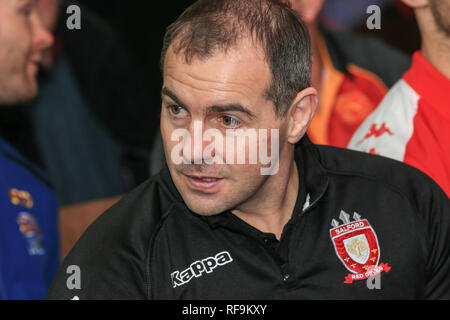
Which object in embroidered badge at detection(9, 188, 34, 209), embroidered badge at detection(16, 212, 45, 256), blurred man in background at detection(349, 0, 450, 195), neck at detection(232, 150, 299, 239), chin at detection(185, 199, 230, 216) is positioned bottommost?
embroidered badge at detection(16, 212, 45, 256)

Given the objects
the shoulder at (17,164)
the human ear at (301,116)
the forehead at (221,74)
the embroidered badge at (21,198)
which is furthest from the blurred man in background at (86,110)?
the forehead at (221,74)

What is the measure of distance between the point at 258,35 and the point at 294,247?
559mm

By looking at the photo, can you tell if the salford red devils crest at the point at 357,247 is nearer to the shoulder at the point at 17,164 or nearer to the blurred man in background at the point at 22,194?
the blurred man in background at the point at 22,194

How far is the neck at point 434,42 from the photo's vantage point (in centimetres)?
191

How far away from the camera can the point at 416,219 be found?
167 cm

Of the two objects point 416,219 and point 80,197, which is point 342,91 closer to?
point 416,219

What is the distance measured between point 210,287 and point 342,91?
1.38 meters

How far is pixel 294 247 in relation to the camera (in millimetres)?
1619

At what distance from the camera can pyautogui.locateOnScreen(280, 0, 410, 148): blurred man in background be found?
2.54 metres

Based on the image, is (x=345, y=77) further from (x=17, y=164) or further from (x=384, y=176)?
(x=17, y=164)

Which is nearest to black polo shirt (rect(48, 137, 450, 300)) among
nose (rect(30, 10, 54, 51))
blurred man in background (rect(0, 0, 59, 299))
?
blurred man in background (rect(0, 0, 59, 299))

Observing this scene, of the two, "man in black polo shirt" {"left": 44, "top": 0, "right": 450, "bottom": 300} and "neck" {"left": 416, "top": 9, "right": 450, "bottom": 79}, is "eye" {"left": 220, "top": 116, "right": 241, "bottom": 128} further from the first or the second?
"neck" {"left": 416, "top": 9, "right": 450, "bottom": 79}

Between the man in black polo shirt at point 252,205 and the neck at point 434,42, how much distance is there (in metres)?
0.41
